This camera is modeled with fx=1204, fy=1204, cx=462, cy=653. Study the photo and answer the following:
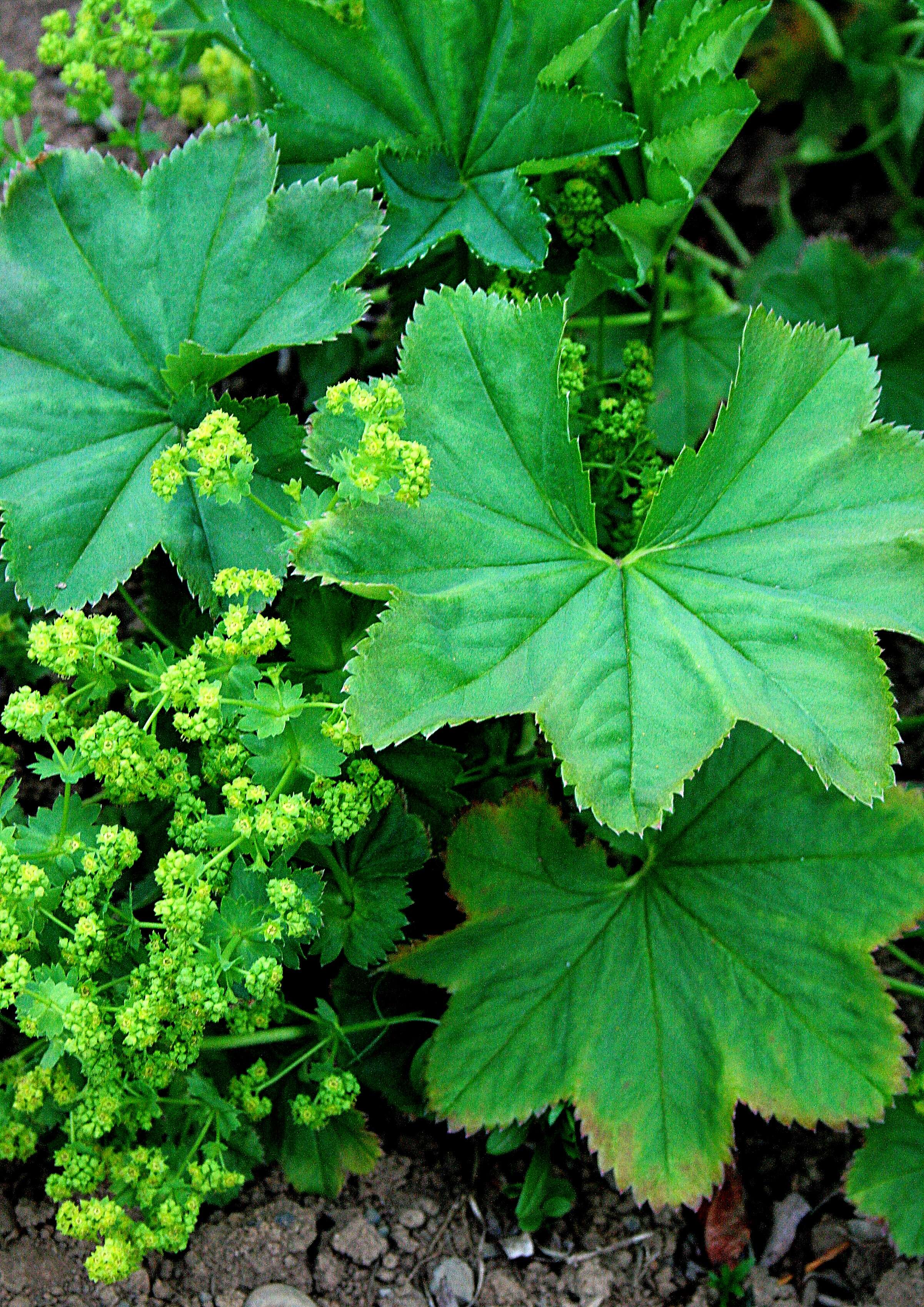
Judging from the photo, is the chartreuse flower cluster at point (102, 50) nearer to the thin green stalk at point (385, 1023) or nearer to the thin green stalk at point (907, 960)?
the thin green stalk at point (385, 1023)

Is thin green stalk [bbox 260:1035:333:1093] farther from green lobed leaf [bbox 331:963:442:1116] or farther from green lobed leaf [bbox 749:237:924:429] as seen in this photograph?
green lobed leaf [bbox 749:237:924:429]

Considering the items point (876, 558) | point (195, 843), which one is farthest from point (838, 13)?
point (195, 843)

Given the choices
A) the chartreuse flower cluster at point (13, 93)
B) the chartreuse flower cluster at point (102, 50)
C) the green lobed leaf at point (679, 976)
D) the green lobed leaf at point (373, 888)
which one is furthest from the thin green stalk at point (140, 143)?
the green lobed leaf at point (679, 976)

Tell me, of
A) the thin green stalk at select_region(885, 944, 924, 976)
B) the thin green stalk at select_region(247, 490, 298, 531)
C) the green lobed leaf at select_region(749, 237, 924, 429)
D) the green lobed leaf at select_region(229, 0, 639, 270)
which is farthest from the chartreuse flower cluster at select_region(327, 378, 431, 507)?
the green lobed leaf at select_region(749, 237, 924, 429)

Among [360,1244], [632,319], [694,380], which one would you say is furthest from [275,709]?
[694,380]

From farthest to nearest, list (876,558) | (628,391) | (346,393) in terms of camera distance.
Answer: (628,391), (876,558), (346,393)

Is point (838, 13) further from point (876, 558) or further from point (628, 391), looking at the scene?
point (876, 558)

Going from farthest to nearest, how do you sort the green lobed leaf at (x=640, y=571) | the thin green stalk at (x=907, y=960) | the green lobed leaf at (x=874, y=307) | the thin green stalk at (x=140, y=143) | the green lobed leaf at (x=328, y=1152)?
the green lobed leaf at (x=874, y=307) → the thin green stalk at (x=140, y=143) → the thin green stalk at (x=907, y=960) → the green lobed leaf at (x=328, y=1152) → the green lobed leaf at (x=640, y=571)
